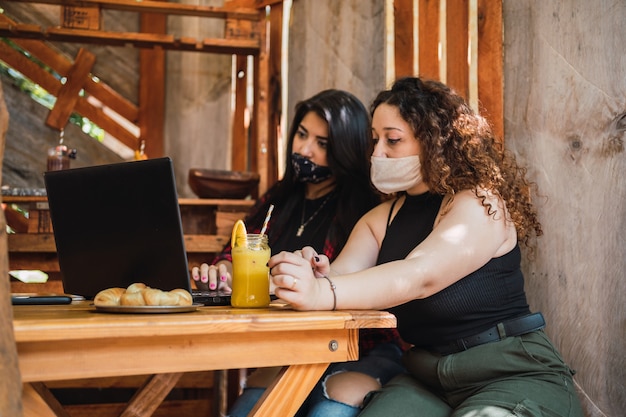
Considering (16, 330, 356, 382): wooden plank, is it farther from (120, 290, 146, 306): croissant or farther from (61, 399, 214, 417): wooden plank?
(61, 399, 214, 417): wooden plank

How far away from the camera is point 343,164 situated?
2785mm

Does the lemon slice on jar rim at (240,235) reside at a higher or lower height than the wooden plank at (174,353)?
higher

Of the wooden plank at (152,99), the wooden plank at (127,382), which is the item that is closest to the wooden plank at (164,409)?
the wooden plank at (127,382)

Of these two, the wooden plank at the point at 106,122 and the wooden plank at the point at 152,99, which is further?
the wooden plank at the point at 152,99

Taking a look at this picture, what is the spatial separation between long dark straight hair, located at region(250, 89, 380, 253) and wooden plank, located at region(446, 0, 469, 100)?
369 mm

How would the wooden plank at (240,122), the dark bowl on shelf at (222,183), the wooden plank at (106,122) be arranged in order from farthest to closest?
the wooden plank at (106,122)
the wooden plank at (240,122)
the dark bowl on shelf at (222,183)

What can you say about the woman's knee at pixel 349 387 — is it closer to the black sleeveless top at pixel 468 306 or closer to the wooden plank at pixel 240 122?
the black sleeveless top at pixel 468 306

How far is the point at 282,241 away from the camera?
114 inches

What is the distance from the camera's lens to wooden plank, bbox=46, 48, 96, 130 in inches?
192

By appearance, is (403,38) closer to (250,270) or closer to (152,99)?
(250,270)

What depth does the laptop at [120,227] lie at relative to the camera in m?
1.62

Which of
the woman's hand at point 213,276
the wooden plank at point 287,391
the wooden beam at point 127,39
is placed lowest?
the wooden plank at point 287,391

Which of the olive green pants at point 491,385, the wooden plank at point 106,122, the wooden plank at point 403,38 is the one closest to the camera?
the olive green pants at point 491,385

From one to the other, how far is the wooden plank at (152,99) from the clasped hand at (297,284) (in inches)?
156
